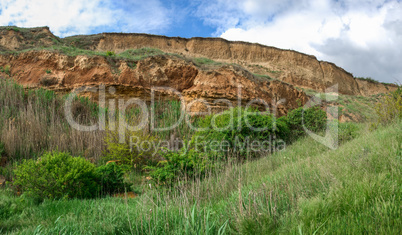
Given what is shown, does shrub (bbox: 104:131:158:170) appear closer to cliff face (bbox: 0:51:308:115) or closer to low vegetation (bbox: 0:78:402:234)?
low vegetation (bbox: 0:78:402:234)

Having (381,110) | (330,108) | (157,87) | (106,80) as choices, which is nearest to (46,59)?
(106,80)

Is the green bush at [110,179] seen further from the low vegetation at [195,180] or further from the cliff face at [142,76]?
the cliff face at [142,76]

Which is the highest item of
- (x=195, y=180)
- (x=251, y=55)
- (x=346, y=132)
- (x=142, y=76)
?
(x=251, y=55)

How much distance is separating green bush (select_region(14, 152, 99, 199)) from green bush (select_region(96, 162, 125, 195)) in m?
0.33

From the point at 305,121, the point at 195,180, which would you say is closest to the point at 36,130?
the point at 195,180

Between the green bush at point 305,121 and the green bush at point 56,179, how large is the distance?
838cm

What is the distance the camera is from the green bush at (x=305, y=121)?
36.6ft

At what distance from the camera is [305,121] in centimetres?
1152

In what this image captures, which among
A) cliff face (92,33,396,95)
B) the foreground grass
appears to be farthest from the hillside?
cliff face (92,33,396,95)

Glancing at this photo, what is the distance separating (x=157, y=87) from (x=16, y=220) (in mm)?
11383

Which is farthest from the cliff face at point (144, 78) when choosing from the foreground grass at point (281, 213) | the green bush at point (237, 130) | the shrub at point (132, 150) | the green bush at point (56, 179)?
the foreground grass at point (281, 213)

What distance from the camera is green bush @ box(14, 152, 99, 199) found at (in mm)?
4953

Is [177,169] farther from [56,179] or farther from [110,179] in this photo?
[56,179]

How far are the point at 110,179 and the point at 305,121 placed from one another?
28.8ft
